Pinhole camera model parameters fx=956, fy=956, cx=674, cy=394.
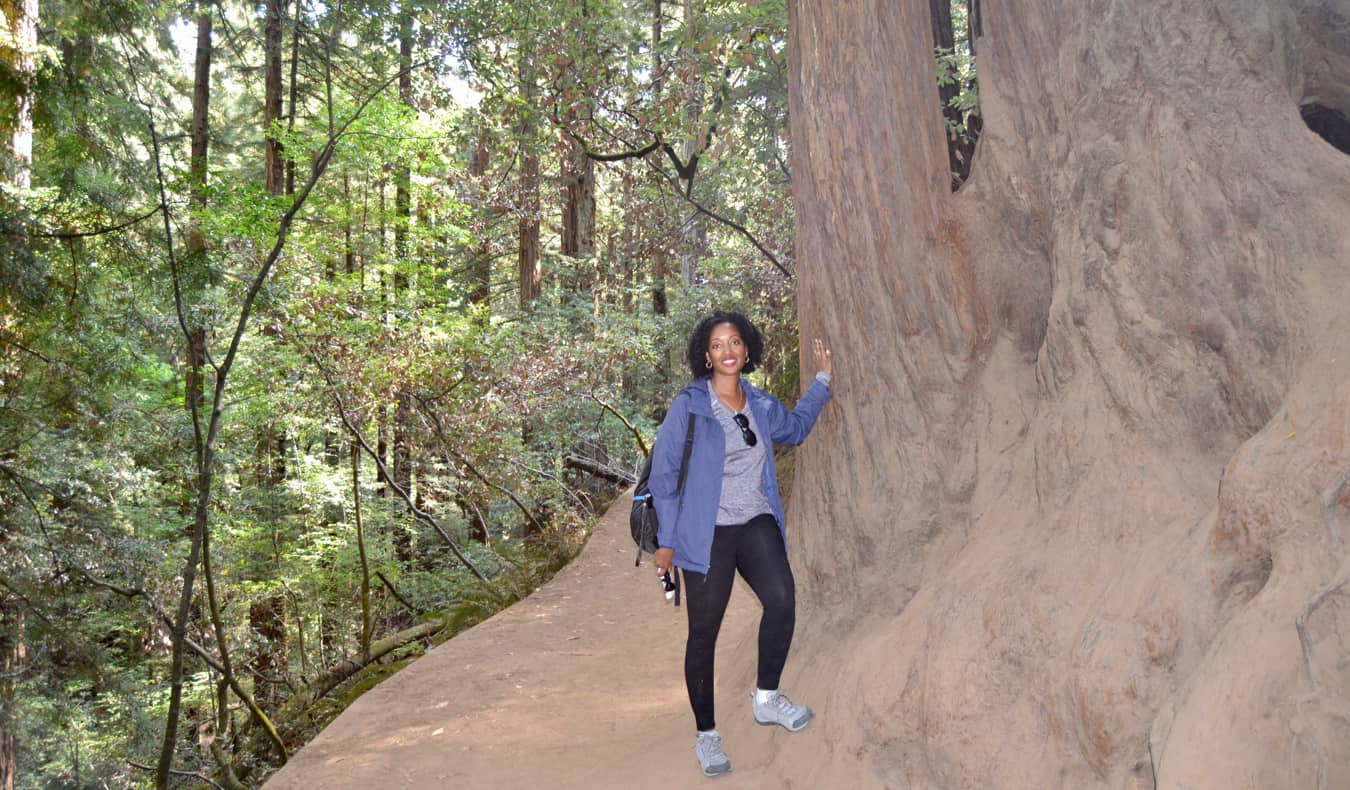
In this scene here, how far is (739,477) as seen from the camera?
433 centimetres

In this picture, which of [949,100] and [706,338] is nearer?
[706,338]

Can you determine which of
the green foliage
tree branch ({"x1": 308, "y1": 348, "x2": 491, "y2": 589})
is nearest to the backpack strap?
the green foliage

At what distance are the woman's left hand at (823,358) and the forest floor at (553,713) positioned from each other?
162cm

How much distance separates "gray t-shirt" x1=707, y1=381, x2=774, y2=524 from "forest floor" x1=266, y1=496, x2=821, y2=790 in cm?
107

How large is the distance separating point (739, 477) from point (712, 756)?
1.32m

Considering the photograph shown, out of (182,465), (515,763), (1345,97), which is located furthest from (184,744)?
(1345,97)

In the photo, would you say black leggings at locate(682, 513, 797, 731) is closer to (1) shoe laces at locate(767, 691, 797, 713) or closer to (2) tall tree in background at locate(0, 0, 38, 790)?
(1) shoe laces at locate(767, 691, 797, 713)

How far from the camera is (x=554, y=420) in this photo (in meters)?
16.0

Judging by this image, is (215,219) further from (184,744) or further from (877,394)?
(877,394)

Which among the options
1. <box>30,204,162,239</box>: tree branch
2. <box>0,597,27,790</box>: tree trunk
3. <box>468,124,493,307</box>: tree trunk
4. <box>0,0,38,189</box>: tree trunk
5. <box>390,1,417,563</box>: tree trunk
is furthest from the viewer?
<box>468,124,493,307</box>: tree trunk

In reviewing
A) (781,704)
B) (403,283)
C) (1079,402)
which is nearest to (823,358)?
(1079,402)

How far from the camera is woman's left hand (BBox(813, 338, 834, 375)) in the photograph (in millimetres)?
4922

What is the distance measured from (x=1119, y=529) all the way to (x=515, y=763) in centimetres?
360

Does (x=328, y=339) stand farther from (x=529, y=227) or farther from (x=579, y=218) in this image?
(x=579, y=218)
